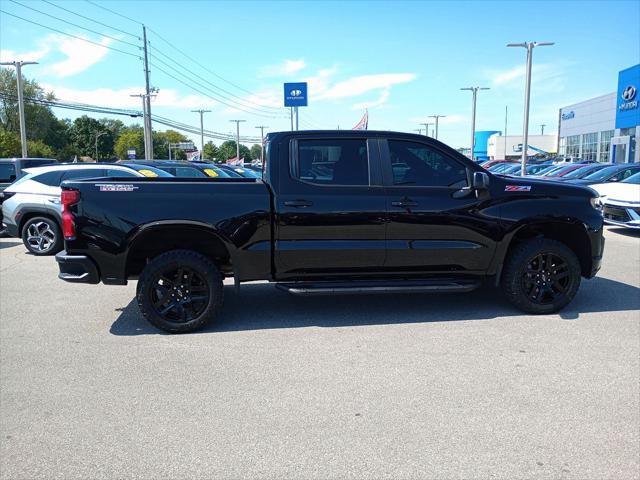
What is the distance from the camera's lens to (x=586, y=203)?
5898 mm

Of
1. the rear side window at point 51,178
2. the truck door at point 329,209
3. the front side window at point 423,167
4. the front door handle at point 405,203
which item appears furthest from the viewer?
the rear side window at point 51,178

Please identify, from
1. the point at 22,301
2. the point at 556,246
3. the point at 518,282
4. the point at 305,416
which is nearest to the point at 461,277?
the point at 518,282

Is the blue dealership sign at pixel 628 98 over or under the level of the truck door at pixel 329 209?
over

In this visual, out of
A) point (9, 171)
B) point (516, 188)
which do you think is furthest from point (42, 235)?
point (516, 188)

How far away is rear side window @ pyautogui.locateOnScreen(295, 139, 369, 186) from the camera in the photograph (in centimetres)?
549

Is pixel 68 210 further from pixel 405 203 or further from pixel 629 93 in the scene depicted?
pixel 629 93

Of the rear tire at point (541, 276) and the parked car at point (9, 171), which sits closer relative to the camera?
the rear tire at point (541, 276)

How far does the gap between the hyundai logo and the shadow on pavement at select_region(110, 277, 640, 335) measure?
172 ft

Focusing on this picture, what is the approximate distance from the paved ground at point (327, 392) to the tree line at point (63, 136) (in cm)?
5180

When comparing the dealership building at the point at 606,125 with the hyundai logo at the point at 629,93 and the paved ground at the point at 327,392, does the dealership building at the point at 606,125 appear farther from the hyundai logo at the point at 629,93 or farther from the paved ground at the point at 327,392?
the paved ground at the point at 327,392

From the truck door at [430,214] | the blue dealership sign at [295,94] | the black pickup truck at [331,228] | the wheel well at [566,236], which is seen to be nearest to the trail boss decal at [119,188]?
the black pickup truck at [331,228]

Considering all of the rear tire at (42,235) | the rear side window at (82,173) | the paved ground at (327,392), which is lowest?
the paved ground at (327,392)

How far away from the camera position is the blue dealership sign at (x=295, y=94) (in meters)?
36.4

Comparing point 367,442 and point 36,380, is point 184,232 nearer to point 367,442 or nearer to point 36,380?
point 36,380
